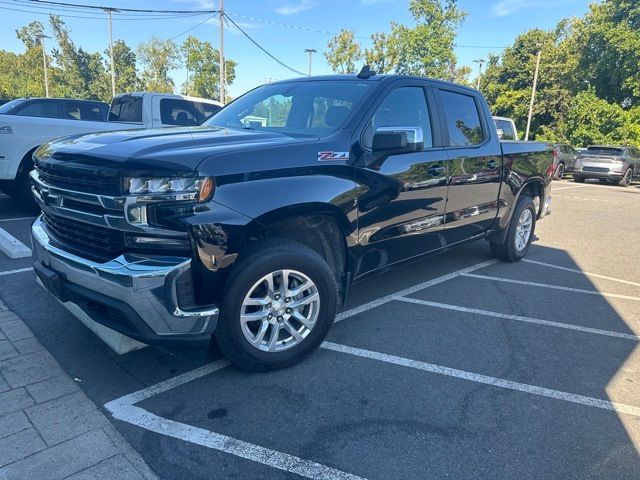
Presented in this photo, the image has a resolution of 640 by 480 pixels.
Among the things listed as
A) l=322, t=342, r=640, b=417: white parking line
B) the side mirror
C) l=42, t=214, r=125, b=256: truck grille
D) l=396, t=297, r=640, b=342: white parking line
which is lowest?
l=322, t=342, r=640, b=417: white parking line

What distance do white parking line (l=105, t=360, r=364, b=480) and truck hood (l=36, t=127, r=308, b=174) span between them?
137cm

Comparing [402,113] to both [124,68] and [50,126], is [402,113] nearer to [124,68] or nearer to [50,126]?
[50,126]

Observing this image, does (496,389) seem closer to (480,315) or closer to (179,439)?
(480,315)

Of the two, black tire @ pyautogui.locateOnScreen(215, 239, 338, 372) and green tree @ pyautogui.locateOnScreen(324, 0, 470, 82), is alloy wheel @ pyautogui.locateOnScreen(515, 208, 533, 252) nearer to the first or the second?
black tire @ pyautogui.locateOnScreen(215, 239, 338, 372)

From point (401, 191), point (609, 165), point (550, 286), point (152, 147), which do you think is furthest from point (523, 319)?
point (609, 165)

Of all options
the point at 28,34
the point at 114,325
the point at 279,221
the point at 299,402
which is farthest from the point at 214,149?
the point at 28,34

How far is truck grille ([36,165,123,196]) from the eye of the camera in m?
2.60

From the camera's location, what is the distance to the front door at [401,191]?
3490 mm

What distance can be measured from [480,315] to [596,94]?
1333 inches

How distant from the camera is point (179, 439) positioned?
2.45 meters

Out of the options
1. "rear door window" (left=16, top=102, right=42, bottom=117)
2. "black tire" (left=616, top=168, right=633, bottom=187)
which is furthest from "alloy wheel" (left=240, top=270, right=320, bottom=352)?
"black tire" (left=616, top=168, right=633, bottom=187)

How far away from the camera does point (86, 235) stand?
9.37ft

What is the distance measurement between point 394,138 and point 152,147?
1.63 meters

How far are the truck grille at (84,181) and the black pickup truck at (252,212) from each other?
1 cm
